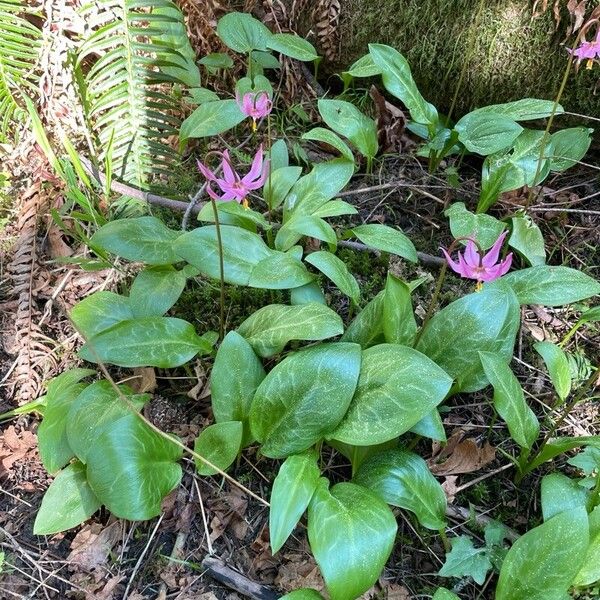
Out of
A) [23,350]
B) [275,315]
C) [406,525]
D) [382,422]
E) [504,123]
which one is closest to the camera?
[382,422]

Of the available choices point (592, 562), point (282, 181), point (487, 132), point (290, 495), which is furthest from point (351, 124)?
point (592, 562)

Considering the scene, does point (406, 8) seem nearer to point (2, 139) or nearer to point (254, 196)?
point (254, 196)

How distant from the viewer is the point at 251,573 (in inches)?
67.9

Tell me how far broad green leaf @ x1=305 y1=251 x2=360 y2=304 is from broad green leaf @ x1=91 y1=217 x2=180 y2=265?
0.51 m

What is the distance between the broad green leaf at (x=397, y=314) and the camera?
1.85 m

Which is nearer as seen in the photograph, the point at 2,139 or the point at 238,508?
the point at 238,508

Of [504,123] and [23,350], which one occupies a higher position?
[504,123]

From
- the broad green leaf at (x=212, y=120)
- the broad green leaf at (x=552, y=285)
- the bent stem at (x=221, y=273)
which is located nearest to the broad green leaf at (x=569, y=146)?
the broad green leaf at (x=552, y=285)

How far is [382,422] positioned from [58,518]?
977mm

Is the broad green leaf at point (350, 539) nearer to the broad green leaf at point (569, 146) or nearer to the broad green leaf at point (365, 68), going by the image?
the broad green leaf at point (569, 146)

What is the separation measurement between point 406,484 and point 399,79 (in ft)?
5.63

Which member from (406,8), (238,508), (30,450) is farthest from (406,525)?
(406,8)

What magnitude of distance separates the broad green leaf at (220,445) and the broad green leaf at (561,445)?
92 cm

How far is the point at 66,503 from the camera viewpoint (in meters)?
1.75
